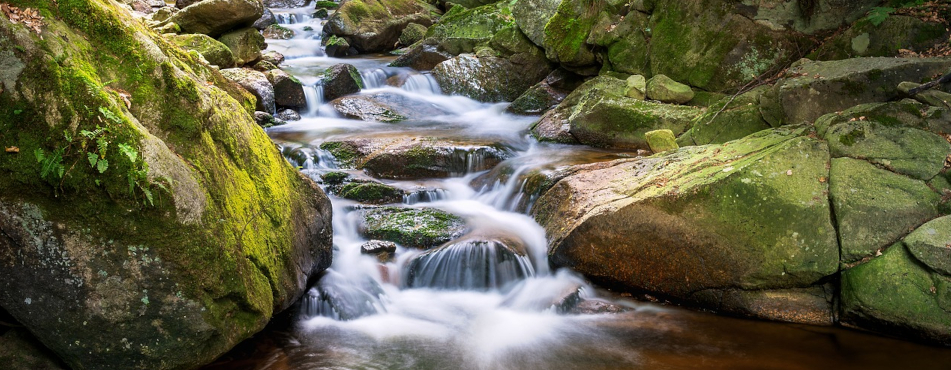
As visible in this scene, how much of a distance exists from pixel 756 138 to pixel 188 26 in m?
12.4

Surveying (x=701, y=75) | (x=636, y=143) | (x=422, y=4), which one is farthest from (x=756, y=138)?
(x=422, y=4)

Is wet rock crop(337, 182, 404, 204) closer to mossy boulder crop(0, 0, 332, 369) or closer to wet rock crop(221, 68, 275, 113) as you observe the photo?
mossy boulder crop(0, 0, 332, 369)

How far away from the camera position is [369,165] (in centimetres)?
905

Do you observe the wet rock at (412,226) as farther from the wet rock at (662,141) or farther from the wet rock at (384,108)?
the wet rock at (384,108)

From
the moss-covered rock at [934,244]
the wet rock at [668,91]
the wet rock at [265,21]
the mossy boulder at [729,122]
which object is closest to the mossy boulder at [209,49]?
the wet rock at [265,21]

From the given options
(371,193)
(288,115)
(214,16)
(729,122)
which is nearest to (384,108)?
(288,115)

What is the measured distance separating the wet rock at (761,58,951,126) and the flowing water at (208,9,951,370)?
9.66ft

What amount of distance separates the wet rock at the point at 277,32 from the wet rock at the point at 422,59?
16.6 ft

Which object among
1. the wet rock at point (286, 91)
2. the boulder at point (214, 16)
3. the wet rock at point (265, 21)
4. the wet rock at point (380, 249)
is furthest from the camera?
the wet rock at point (265, 21)

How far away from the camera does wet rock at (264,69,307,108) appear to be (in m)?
12.4

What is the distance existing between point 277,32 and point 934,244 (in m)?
18.6

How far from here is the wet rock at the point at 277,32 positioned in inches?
744

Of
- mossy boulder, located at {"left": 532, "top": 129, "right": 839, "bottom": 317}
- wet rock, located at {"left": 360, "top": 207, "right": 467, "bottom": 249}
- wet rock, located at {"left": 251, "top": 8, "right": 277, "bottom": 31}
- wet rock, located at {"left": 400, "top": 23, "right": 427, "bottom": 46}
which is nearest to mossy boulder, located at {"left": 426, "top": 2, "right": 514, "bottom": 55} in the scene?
wet rock, located at {"left": 400, "top": 23, "right": 427, "bottom": 46}

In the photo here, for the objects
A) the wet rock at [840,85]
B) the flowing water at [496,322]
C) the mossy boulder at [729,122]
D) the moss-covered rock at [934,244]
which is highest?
the wet rock at [840,85]
